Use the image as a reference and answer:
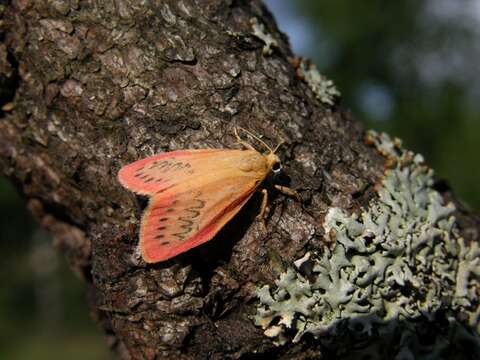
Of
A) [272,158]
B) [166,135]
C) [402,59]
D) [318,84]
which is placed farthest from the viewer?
[402,59]

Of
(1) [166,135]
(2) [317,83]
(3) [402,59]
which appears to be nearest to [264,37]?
(2) [317,83]

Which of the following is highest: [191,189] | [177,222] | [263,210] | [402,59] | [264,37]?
[402,59]

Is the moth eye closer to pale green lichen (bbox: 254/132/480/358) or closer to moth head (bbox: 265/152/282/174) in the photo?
moth head (bbox: 265/152/282/174)

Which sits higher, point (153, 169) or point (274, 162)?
point (274, 162)

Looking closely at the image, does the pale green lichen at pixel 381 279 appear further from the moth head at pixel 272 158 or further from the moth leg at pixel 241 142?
the moth leg at pixel 241 142

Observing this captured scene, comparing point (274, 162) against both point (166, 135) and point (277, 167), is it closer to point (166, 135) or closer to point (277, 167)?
point (277, 167)

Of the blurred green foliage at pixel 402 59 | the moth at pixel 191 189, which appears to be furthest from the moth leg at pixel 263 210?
the blurred green foliage at pixel 402 59
